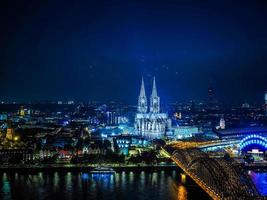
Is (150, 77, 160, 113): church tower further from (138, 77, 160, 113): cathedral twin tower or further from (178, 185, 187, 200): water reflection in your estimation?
(178, 185, 187, 200): water reflection

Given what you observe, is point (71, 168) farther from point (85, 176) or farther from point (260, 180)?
point (260, 180)

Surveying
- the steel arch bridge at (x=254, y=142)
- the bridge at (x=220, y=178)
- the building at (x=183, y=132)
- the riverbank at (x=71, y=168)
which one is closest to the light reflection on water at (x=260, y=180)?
the bridge at (x=220, y=178)

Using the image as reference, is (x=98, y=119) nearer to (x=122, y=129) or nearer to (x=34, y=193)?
(x=122, y=129)

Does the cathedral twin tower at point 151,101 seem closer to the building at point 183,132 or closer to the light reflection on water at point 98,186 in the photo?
the building at point 183,132

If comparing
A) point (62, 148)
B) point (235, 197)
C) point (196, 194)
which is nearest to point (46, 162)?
point (62, 148)

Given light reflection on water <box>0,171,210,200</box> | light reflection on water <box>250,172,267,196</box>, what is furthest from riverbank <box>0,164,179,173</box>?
light reflection on water <box>250,172,267,196</box>

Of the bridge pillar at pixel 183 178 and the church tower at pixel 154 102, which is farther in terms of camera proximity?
the church tower at pixel 154 102

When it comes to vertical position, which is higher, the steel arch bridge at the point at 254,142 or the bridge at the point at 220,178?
the steel arch bridge at the point at 254,142
